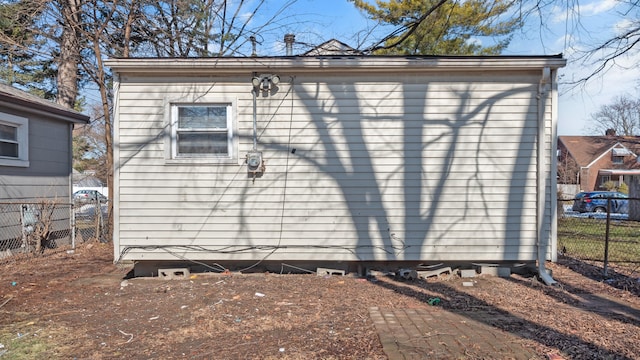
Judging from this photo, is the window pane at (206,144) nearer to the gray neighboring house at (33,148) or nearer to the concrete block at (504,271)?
the gray neighboring house at (33,148)

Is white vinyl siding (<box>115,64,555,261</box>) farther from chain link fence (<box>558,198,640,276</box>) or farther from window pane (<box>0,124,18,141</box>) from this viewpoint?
window pane (<box>0,124,18,141</box>)

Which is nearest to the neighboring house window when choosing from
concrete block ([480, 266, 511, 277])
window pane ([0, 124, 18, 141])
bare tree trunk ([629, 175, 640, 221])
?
concrete block ([480, 266, 511, 277])

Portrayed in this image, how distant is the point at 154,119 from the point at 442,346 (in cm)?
512

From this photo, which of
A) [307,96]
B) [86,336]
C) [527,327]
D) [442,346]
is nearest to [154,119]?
[307,96]

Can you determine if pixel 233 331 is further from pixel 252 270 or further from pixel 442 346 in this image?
pixel 252 270

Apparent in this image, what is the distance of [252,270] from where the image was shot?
21.6 ft

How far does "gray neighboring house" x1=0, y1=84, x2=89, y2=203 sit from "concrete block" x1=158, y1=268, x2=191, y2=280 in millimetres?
4253

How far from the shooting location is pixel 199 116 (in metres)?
6.34

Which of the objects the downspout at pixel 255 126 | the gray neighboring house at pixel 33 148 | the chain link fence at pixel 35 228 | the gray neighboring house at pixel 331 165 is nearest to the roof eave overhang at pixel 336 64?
the gray neighboring house at pixel 331 165

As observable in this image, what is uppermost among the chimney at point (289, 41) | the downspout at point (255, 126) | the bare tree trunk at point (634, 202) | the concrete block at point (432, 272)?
the chimney at point (289, 41)

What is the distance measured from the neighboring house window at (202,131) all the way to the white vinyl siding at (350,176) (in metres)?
0.17

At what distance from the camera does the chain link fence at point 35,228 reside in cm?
808

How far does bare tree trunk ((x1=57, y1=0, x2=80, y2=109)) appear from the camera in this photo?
34.9ft

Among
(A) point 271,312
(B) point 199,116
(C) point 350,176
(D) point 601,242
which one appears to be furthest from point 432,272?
(D) point 601,242
